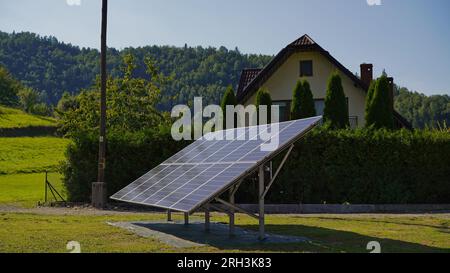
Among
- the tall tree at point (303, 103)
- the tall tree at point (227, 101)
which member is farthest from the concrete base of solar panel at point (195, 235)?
the tall tree at point (303, 103)

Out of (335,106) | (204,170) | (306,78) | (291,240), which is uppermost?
(306,78)

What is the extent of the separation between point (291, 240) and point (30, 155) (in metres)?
51.6

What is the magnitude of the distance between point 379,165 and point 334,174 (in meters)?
1.95

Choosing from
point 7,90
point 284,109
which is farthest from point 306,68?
point 7,90

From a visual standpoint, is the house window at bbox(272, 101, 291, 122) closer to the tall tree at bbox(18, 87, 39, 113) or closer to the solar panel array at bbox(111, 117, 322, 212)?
the solar panel array at bbox(111, 117, 322, 212)

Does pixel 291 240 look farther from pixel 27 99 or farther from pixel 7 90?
pixel 27 99

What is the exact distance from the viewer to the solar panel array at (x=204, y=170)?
41.8ft

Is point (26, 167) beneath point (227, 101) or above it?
beneath

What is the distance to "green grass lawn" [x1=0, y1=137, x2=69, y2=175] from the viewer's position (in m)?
50.8

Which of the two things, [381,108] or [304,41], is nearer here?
[381,108]

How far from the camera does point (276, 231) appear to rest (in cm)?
1582

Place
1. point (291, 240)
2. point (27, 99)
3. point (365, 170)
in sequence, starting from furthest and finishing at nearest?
point (27, 99)
point (365, 170)
point (291, 240)

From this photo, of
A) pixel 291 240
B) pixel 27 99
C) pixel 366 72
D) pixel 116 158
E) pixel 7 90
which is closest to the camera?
pixel 291 240
